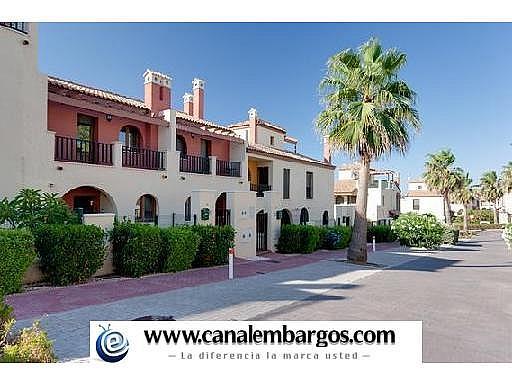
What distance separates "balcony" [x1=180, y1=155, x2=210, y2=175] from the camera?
15852 mm

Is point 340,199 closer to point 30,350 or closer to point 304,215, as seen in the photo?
point 304,215

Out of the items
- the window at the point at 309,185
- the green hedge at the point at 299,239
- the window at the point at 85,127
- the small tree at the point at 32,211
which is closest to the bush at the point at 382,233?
the window at the point at 309,185

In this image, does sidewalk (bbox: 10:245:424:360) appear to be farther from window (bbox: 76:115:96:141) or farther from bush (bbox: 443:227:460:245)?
bush (bbox: 443:227:460:245)

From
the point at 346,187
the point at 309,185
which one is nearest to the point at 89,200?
the point at 309,185

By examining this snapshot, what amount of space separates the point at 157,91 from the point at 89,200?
16.5ft

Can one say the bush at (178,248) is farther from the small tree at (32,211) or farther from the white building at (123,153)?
the small tree at (32,211)

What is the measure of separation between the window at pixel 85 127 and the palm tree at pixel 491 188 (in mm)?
53113

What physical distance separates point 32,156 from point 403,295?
383 inches

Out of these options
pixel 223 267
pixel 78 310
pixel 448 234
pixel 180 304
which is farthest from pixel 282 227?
pixel 448 234

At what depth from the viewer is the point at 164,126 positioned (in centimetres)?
1499

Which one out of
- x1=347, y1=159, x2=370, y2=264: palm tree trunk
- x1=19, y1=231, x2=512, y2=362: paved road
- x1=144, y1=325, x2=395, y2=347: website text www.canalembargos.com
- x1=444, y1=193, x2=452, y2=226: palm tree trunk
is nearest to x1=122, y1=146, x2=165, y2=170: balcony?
x1=19, y1=231, x2=512, y2=362: paved road

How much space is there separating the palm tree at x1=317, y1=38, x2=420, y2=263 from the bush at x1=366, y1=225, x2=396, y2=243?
1396cm

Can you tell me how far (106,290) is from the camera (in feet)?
27.2

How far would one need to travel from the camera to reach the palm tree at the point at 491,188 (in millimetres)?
52656
